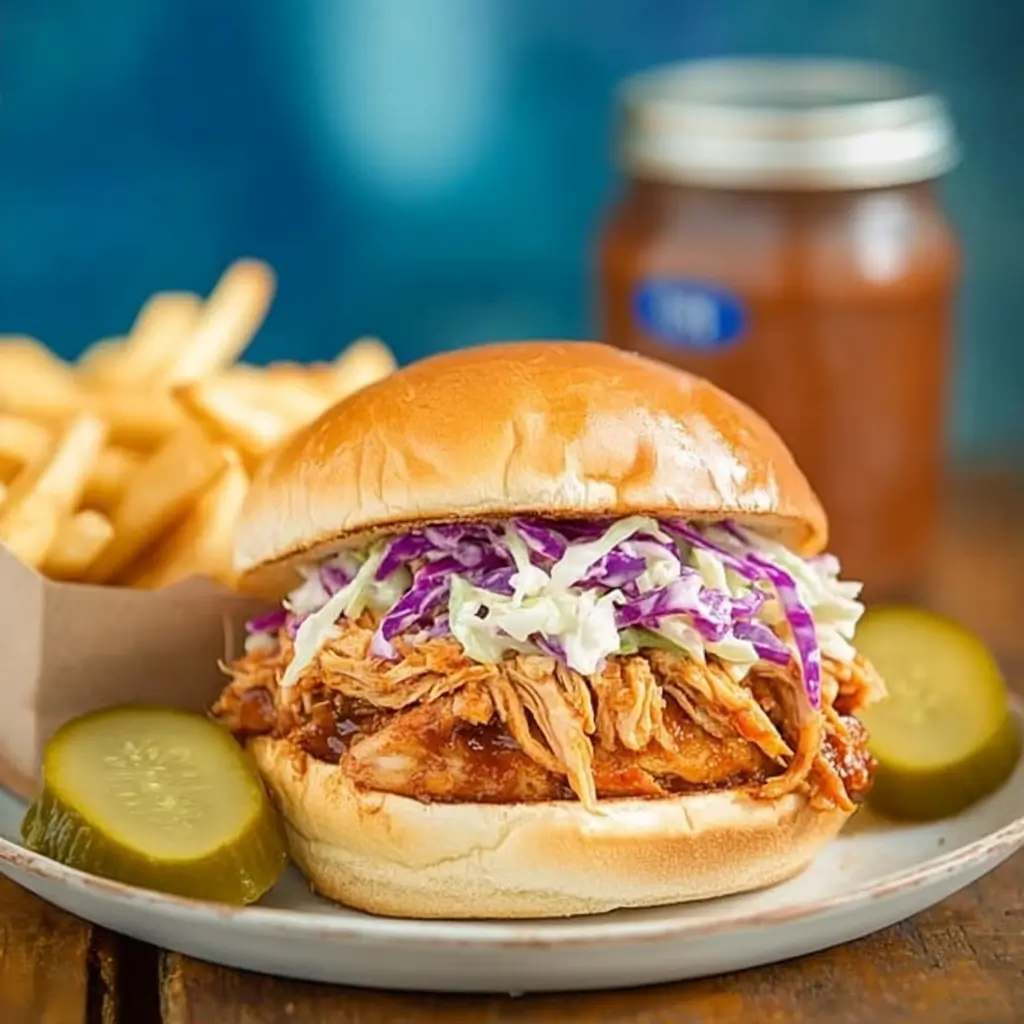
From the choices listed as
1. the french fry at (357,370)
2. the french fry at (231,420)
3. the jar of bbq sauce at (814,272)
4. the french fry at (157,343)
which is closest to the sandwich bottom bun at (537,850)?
the french fry at (231,420)

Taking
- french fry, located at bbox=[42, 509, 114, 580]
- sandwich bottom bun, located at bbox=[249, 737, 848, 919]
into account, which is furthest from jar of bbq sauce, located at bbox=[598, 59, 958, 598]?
sandwich bottom bun, located at bbox=[249, 737, 848, 919]

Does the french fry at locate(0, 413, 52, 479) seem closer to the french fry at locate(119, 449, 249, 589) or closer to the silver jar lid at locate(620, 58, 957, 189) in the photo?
the french fry at locate(119, 449, 249, 589)

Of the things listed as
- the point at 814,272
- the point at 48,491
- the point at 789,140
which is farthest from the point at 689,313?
the point at 48,491


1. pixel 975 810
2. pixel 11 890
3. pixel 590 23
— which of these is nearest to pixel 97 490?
pixel 11 890

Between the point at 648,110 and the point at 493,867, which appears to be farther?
the point at 648,110

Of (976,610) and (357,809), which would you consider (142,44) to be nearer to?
(976,610)

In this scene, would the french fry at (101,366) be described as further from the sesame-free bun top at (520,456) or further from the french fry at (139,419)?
the sesame-free bun top at (520,456)

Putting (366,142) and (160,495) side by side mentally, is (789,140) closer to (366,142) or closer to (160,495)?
(366,142)
